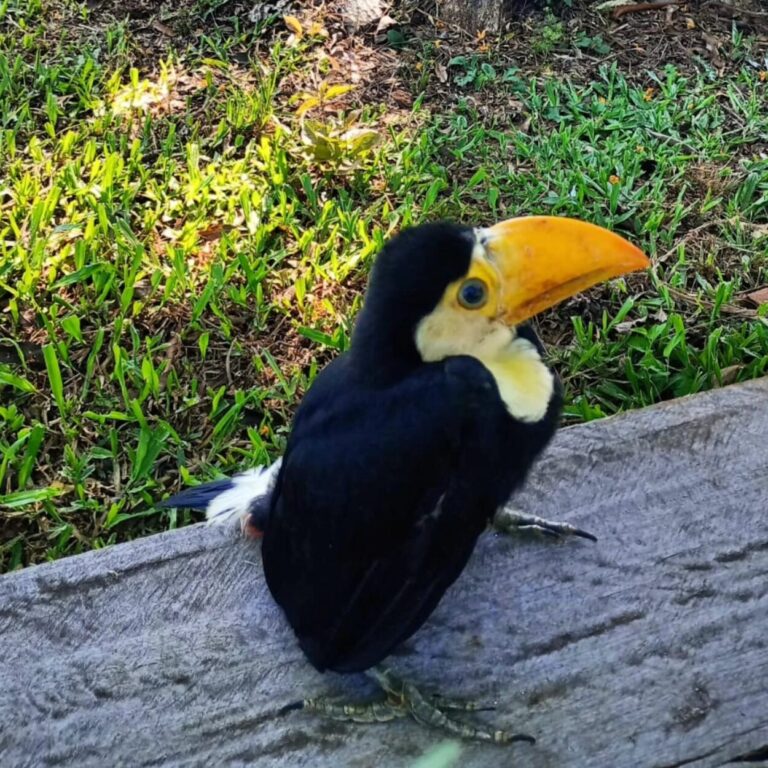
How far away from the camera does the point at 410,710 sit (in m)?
1.67

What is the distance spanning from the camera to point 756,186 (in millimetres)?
3193

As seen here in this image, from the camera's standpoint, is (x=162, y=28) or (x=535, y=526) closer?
(x=535, y=526)

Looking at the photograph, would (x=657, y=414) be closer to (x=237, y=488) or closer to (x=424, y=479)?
(x=424, y=479)

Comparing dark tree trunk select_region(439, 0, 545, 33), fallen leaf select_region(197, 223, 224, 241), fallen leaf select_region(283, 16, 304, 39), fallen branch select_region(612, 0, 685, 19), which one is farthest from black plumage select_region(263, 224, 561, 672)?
fallen branch select_region(612, 0, 685, 19)

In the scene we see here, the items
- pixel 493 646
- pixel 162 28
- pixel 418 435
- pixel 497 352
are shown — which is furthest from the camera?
pixel 162 28

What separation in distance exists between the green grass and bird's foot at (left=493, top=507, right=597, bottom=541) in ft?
1.89

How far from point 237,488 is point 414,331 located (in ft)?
2.31

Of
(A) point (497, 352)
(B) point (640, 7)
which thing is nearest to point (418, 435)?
(A) point (497, 352)

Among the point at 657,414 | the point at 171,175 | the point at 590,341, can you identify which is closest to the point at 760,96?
the point at 590,341

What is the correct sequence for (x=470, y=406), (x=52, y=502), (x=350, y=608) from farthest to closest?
(x=52, y=502)
(x=350, y=608)
(x=470, y=406)

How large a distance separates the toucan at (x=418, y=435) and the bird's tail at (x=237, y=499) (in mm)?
206

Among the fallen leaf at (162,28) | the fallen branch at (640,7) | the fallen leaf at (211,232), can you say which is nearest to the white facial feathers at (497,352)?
the fallen leaf at (211,232)

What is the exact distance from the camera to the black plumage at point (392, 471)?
1.53 metres

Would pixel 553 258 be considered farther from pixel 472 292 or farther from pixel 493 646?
pixel 493 646
